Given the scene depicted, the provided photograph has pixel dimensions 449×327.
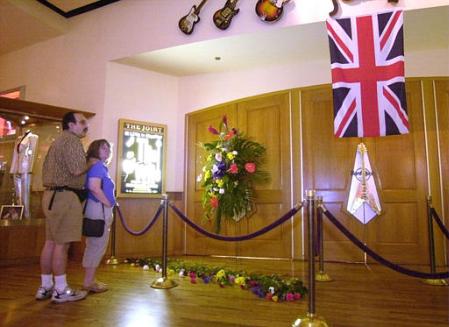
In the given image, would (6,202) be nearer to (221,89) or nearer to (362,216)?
(221,89)

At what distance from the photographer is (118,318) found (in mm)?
2396

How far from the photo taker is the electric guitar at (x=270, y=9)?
436 cm

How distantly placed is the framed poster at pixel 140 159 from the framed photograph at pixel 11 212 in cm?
135

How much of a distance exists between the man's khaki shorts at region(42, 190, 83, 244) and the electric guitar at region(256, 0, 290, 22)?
3.06 metres

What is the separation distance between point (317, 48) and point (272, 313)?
3612mm

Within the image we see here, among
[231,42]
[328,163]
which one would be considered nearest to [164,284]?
[328,163]

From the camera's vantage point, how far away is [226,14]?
15.2 ft

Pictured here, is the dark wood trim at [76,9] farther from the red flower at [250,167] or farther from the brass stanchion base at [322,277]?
the brass stanchion base at [322,277]

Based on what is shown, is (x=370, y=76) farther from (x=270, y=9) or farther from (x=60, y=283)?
(x=60, y=283)

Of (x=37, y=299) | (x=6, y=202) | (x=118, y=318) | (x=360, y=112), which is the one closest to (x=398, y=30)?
(x=360, y=112)

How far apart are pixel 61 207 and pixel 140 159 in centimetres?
278

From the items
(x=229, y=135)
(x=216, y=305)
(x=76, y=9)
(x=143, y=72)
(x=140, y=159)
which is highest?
(x=76, y=9)

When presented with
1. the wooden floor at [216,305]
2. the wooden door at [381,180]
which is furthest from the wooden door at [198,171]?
the wooden floor at [216,305]

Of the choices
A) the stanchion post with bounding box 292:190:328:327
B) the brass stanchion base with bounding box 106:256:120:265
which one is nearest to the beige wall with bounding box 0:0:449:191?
the brass stanchion base with bounding box 106:256:120:265
